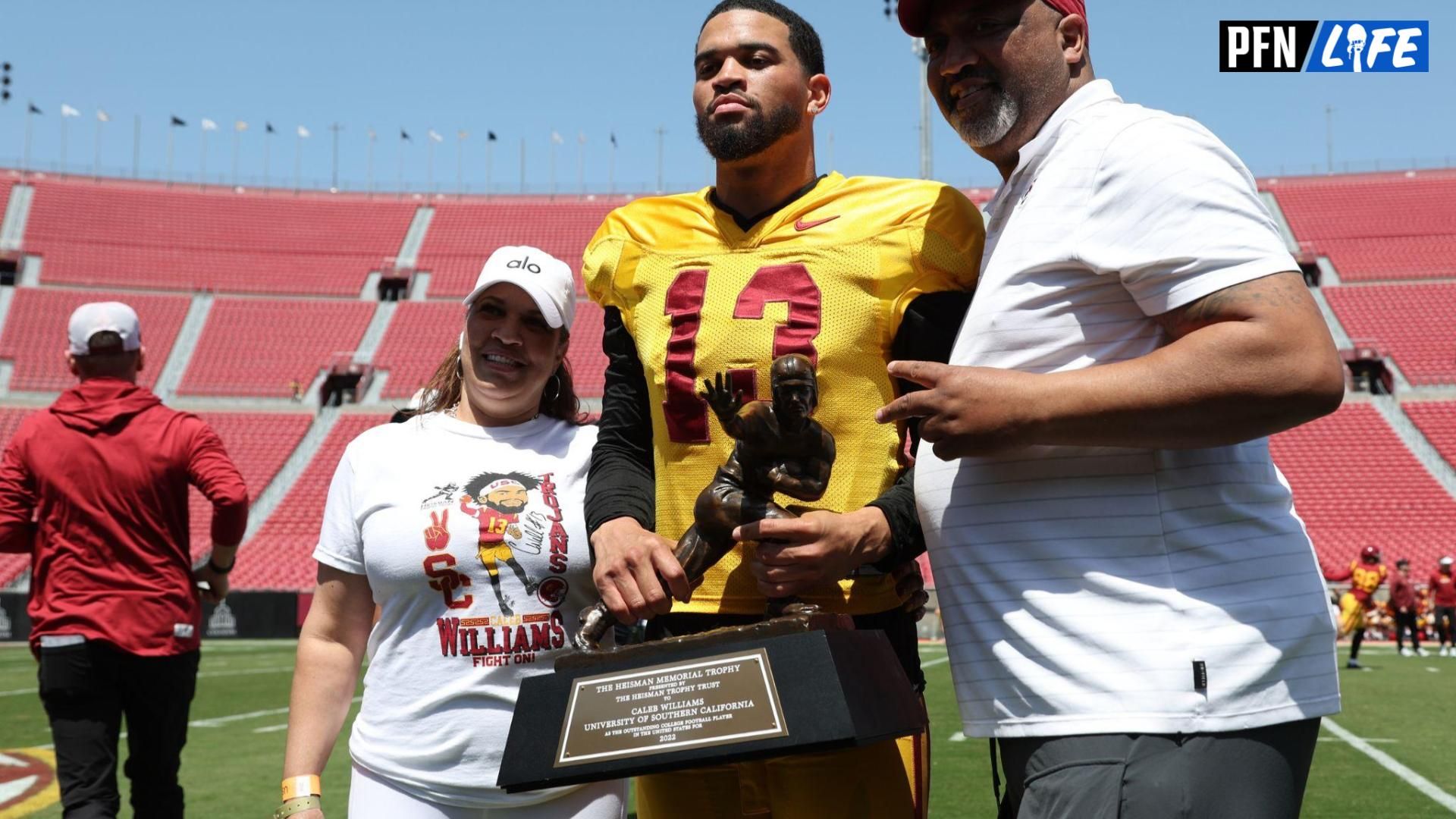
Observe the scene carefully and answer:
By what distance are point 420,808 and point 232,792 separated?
540 cm

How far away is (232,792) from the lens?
729cm

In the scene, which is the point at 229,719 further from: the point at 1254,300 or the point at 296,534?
the point at 296,534

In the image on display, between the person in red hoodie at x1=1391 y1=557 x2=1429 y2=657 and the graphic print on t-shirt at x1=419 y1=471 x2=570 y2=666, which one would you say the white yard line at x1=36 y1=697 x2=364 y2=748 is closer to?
the graphic print on t-shirt at x1=419 y1=471 x2=570 y2=666

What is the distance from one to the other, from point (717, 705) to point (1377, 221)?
41.5 meters

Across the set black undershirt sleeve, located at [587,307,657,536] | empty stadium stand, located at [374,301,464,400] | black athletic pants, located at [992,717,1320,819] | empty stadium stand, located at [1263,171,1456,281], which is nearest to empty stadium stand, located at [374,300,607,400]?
empty stadium stand, located at [374,301,464,400]

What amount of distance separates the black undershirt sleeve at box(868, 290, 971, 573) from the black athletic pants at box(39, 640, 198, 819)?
3070mm

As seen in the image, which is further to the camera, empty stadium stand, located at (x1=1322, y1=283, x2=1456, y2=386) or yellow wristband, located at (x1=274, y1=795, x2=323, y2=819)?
empty stadium stand, located at (x1=1322, y1=283, x2=1456, y2=386)

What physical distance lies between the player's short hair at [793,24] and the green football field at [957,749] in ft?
15.7

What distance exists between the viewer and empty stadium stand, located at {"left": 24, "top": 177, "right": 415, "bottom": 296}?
3738 centimetres

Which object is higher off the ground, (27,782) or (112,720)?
(112,720)

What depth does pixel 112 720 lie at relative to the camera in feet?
14.2

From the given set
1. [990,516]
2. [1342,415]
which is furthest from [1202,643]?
[1342,415]

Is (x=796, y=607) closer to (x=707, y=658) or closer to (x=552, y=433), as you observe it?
(x=707, y=658)

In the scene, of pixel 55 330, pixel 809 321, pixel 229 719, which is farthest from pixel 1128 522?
pixel 55 330
